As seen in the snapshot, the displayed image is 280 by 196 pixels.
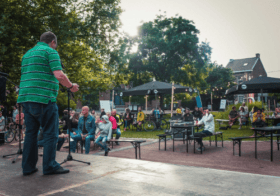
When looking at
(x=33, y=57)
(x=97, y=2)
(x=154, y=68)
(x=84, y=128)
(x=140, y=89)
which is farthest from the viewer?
(x=154, y=68)

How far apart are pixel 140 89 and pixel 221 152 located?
9.13 metres

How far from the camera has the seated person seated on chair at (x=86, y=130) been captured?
7.60 m

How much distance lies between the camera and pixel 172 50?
30609mm

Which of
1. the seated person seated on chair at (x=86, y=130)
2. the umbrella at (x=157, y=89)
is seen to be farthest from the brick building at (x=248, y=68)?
the seated person seated on chair at (x=86, y=130)

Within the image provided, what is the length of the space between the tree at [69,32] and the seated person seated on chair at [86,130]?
564 cm

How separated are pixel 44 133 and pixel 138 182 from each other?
1319 mm

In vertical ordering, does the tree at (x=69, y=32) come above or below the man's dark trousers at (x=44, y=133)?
above

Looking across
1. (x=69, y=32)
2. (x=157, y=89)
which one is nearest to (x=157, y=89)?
(x=157, y=89)

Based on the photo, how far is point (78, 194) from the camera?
7.06 feet

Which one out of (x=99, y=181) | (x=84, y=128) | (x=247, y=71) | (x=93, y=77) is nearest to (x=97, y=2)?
(x=93, y=77)

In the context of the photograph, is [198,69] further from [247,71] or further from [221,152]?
[247,71]

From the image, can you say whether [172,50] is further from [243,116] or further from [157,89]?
[243,116]

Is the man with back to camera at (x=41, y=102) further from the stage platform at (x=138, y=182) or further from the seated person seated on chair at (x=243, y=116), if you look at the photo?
the seated person seated on chair at (x=243, y=116)

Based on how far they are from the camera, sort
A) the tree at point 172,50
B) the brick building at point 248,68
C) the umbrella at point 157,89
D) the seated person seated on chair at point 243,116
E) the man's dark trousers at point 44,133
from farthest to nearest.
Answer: the brick building at point 248,68
the tree at point 172,50
the umbrella at point 157,89
the seated person seated on chair at point 243,116
the man's dark trousers at point 44,133
